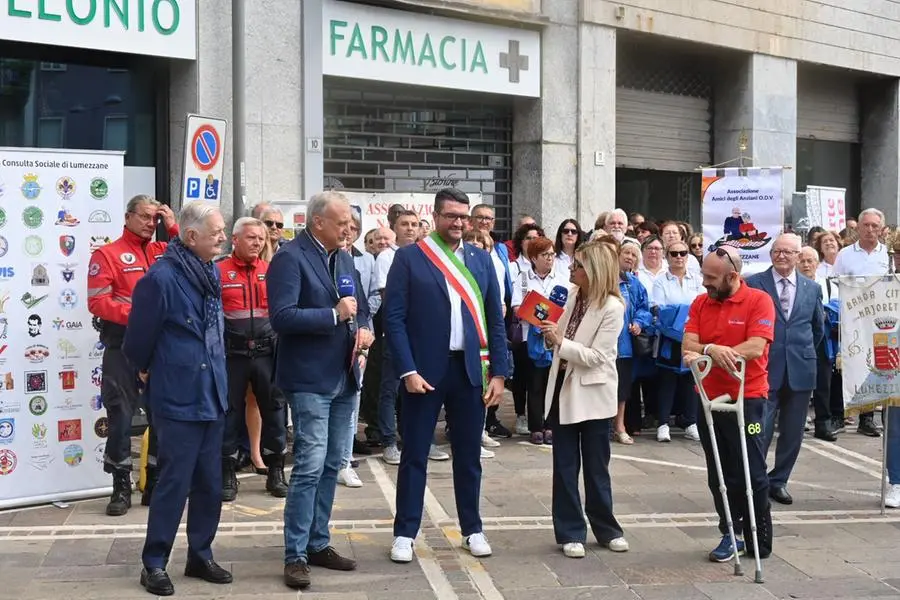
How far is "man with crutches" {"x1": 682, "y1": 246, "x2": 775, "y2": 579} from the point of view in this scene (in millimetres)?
6477

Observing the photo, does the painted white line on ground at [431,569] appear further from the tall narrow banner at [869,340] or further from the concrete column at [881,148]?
the concrete column at [881,148]

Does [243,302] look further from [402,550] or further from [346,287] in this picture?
[402,550]

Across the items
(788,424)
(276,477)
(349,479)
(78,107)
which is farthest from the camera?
(78,107)

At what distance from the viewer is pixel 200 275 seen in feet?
19.7

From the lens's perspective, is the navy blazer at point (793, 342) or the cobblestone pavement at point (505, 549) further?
the navy blazer at point (793, 342)

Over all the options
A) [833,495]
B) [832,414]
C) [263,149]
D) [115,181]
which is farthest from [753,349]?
Result: [263,149]

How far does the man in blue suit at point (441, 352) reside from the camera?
6465 mm

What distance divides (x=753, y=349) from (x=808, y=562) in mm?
1325

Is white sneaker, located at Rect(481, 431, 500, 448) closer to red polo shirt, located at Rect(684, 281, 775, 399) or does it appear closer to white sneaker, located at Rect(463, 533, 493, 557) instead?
white sneaker, located at Rect(463, 533, 493, 557)

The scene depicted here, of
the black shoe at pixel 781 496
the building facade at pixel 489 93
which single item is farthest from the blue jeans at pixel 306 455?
the building facade at pixel 489 93

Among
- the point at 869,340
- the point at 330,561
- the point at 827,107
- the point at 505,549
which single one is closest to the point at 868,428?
the point at 869,340

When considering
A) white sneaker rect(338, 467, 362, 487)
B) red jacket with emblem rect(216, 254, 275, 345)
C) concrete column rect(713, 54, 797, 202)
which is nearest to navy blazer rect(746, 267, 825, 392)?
white sneaker rect(338, 467, 362, 487)

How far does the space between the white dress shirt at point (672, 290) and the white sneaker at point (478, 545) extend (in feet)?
14.5

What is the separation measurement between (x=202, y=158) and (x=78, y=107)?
3.18 meters
